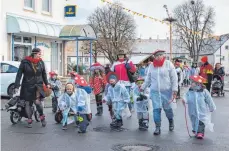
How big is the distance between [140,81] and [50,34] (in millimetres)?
16373

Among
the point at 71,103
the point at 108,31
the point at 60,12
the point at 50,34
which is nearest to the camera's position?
the point at 71,103

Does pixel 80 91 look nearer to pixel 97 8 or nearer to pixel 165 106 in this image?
pixel 165 106

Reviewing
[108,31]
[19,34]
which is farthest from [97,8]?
[19,34]

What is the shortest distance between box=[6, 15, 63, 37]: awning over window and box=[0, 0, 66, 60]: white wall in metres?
0.34

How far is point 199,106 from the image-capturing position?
9.06 meters

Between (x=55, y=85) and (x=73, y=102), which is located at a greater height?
(x=55, y=85)

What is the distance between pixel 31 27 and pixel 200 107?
55.8 feet

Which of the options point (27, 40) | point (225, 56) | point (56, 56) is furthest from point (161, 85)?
point (225, 56)

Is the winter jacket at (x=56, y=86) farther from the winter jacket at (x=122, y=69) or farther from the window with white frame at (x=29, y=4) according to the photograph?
the window with white frame at (x=29, y=4)

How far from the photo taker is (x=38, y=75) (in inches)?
396

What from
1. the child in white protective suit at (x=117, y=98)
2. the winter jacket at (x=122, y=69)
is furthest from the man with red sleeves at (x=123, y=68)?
the child in white protective suit at (x=117, y=98)

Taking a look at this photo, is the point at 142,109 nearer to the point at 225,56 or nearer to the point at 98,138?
the point at 98,138

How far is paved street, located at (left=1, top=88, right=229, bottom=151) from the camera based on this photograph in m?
7.82

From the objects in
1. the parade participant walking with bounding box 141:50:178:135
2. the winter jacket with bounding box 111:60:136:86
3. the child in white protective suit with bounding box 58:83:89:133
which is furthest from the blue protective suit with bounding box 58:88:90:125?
the winter jacket with bounding box 111:60:136:86
